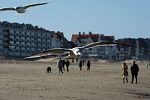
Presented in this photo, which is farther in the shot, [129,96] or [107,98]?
[129,96]

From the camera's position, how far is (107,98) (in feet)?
73.0

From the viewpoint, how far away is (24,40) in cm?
19088

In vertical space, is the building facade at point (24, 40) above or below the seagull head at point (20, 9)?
above

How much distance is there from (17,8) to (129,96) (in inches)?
292

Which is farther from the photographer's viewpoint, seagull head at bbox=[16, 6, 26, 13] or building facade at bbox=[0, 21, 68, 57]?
building facade at bbox=[0, 21, 68, 57]

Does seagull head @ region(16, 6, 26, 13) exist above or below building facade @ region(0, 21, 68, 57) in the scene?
below

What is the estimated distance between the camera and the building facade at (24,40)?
17800cm

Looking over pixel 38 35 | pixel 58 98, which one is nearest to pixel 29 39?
pixel 38 35

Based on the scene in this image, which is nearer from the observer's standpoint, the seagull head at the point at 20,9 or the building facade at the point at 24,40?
the seagull head at the point at 20,9

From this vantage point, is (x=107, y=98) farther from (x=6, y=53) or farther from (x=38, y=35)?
(x=38, y=35)

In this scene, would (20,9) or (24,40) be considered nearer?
(20,9)

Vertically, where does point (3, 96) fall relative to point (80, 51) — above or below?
below

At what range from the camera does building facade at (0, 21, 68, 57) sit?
178m

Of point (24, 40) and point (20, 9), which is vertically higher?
point (24, 40)
